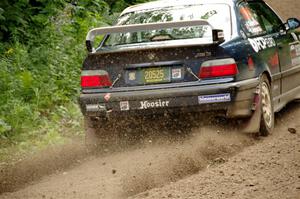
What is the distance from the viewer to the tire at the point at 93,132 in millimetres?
6969

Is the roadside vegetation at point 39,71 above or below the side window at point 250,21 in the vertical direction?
below

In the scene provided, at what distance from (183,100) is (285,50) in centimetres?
221

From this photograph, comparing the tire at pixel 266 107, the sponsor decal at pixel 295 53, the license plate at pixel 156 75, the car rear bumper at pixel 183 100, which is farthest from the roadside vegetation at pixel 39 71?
the sponsor decal at pixel 295 53

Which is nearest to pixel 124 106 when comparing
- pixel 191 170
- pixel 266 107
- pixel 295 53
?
pixel 191 170

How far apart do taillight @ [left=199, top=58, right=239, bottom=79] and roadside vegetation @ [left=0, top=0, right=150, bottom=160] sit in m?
2.11

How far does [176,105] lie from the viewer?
21.3 feet

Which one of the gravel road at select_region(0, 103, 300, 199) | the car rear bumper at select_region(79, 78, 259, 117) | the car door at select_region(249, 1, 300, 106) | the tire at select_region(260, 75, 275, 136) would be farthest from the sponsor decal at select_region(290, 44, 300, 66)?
the car rear bumper at select_region(79, 78, 259, 117)

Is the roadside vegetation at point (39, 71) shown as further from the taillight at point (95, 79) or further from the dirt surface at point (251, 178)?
the dirt surface at point (251, 178)

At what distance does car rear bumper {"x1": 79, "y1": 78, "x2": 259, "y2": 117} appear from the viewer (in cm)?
645

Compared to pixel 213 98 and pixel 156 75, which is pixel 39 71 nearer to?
pixel 156 75

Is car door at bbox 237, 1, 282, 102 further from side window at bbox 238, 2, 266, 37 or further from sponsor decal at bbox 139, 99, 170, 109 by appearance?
sponsor decal at bbox 139, 99, 170, 109

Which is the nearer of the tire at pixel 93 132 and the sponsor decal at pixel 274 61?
the tire at pixel 93 132

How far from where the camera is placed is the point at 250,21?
24.7 feet

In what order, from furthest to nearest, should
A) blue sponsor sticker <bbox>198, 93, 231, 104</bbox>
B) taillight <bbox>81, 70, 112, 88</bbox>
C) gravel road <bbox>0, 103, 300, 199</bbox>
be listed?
taillight <bbox>81, 70, 112, 88</bbox>
blue sponsor sticker <bbox>198, 93, 231, 104</bbox>
gravel road <bbox>0, 103, 300, 199</bbox>
